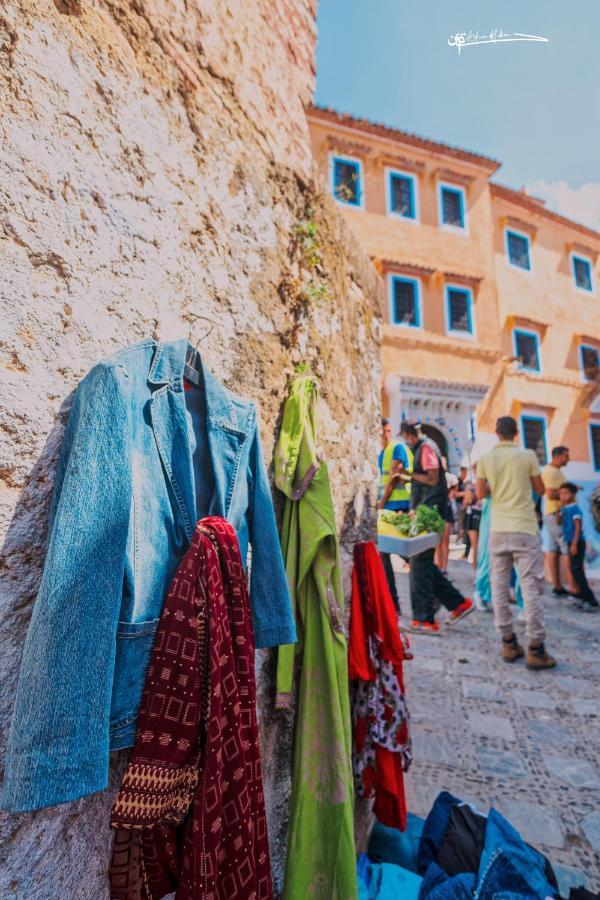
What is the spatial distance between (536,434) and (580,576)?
33.1 feet

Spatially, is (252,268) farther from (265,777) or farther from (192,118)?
(265,777)

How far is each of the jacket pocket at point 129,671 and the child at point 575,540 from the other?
6.36m

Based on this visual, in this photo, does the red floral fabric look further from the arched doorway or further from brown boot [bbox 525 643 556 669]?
the arched doorway

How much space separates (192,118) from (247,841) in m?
2.09

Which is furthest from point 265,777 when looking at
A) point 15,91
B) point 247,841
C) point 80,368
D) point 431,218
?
point 431,218

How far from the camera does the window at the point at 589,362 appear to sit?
16.6 metres

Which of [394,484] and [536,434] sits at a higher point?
[536,434]

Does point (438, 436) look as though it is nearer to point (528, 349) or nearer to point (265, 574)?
point (528, 349)

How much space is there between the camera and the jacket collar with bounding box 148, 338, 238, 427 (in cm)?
126

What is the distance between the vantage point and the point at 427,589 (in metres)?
5.18

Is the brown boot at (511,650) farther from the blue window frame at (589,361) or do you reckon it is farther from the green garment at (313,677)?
the blue window frame at (589,361)

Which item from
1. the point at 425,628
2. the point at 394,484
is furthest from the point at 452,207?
the point at 425,628

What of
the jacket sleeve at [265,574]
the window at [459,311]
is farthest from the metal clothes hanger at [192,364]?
the window at [459,311]

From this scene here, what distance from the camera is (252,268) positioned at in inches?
72.1
